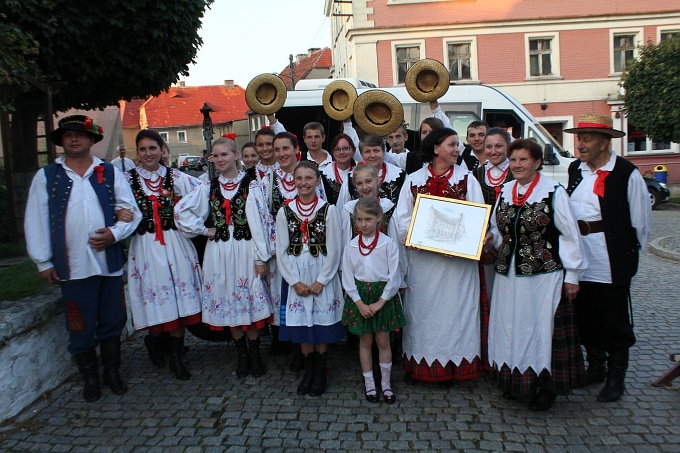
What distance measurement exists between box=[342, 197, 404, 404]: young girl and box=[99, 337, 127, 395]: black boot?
1872mm

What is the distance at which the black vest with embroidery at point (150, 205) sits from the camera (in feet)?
15.3

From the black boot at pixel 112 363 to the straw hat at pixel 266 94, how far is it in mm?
2622

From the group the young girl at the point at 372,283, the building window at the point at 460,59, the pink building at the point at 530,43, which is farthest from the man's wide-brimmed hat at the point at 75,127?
the building window at the point at 460,59

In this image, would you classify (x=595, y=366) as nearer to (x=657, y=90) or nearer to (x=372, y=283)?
(x=372, y=283)

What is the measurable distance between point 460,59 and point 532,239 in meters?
20.6

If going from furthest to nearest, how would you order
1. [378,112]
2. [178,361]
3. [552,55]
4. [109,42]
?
[552,55]
[109,42]
[378,112]
[178,361]

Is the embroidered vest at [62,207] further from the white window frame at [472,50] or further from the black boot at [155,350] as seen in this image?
the white window frame at [472,50]

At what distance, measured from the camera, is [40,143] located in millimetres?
8312

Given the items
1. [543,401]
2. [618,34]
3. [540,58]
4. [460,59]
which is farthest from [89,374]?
[618,34]

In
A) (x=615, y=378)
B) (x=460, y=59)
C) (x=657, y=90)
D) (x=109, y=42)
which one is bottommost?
(x=615, y=378)

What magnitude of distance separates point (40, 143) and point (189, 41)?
9.28ft

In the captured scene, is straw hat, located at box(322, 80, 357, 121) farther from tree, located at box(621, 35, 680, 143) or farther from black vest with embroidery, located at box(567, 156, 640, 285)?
tree, located at box(621, 35, 680, 143)

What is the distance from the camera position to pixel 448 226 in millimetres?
4086

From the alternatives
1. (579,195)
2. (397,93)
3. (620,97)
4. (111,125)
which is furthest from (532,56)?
(579,195)
